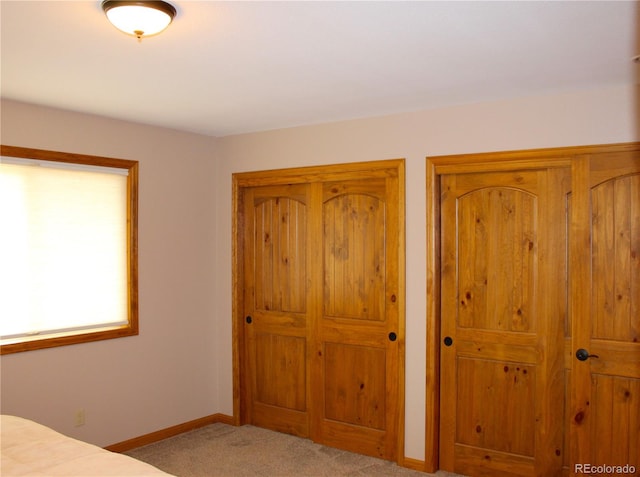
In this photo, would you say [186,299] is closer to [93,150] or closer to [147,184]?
[147,184]

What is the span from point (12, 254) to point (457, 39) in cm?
299

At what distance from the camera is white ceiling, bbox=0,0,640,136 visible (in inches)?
85.4

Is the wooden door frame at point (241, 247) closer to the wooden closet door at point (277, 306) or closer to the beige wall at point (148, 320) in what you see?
the wooden closet door at point (277, 306)

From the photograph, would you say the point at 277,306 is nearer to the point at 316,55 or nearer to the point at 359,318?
the point at 359,318

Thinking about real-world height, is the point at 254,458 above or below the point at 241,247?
below

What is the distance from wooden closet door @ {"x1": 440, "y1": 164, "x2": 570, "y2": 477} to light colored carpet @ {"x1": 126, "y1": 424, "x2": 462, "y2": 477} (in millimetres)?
466

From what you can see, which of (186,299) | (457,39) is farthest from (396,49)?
(186,299)

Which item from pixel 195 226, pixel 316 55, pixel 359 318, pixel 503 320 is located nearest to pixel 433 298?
pixel 503 320

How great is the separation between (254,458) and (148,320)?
1344 millimetres

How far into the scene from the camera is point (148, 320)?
4.39m

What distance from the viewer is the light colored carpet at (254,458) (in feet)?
12.5

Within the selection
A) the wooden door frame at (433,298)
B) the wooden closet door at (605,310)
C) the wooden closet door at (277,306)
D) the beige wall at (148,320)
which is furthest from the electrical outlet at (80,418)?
the wooden closet door at (605,310)

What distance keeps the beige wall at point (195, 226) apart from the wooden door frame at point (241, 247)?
53 mm

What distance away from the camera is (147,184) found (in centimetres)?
438
